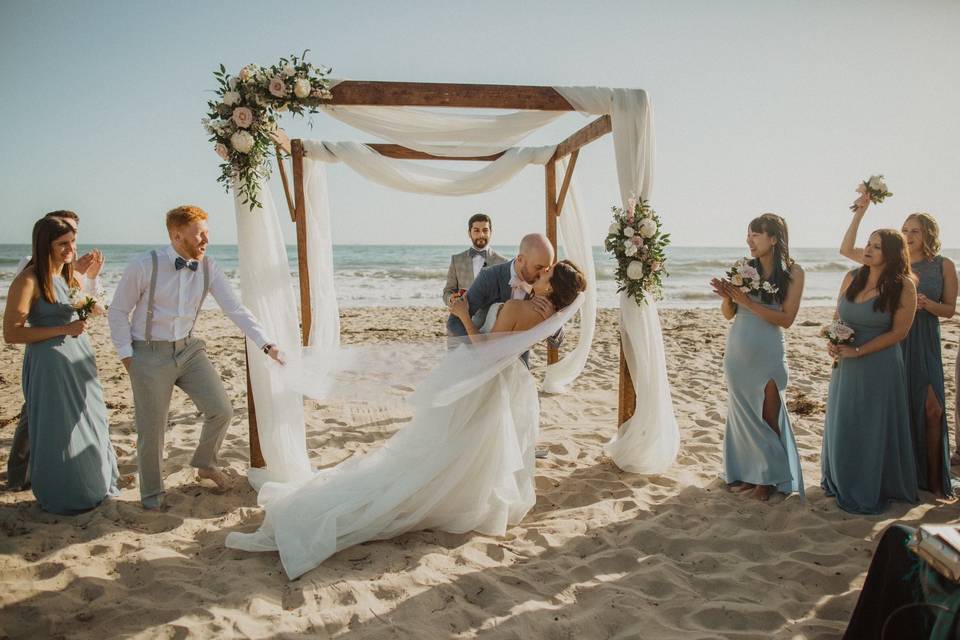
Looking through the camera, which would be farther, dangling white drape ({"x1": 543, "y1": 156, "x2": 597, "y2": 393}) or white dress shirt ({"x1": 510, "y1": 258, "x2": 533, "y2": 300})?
dangling white drape ({"x1": 543, "y1": 156, "x2": 597, "y2": 393})

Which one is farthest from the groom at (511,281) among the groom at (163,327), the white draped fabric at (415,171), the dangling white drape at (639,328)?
the white draped fabric at (415,171)

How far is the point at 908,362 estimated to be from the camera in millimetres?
4098

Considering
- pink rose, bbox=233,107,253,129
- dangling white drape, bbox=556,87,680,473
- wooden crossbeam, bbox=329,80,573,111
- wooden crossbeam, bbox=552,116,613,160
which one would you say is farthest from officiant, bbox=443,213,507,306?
pink rose, bbox=233,107,253,129

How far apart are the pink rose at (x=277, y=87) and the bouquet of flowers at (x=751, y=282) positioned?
3.27m

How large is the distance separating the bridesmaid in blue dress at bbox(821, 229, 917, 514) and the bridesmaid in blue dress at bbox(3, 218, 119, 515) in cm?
491

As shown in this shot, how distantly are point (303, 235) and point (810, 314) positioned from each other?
44.0 ft

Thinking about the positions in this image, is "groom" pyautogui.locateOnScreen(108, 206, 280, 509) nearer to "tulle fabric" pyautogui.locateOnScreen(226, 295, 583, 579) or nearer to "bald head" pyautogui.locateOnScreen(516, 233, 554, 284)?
"tulle fabric" pyautogui.locateOnScreen(226, 295, 583, 579)

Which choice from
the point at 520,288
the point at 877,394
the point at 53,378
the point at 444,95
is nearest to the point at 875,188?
the point at 877,394

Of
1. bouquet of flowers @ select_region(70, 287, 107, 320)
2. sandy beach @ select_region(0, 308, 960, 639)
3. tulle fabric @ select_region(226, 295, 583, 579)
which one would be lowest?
sandy beach @ select_region(0, 308, 960, 639)

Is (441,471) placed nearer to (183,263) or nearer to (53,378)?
(183,263)

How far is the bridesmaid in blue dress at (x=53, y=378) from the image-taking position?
12.1 feet

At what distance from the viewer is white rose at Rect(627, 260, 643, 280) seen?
439 centimetres

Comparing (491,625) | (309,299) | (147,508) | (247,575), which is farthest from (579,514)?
(309,299)

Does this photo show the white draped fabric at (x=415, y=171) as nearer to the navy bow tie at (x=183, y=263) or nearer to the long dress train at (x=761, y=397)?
the navy bow tie at (x=183, y=263)
